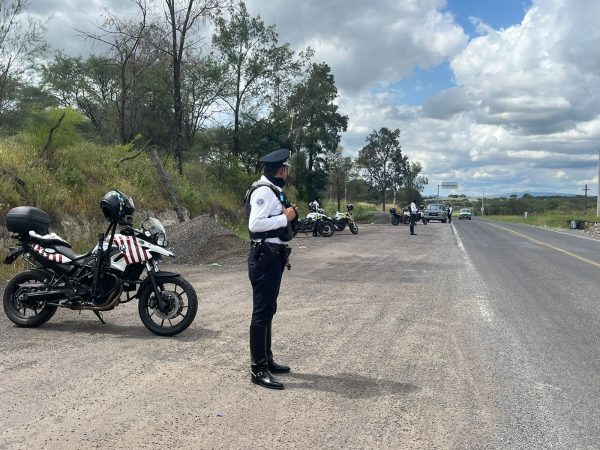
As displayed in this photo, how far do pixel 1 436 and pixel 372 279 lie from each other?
331 inches

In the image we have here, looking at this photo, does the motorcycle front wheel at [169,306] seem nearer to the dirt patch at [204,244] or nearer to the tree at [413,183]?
the dirt patch at [204,244]

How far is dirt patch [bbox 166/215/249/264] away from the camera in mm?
13914

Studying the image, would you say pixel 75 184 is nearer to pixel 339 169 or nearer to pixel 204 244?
pixel 204 244

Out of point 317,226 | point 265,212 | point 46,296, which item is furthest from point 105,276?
point 317,226

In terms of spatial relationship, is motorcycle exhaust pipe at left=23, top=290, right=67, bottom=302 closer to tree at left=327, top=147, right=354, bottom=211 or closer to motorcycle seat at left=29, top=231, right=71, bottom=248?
motorcycle seat at left=29, top=231, right=71, bottom=248

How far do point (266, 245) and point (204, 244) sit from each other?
1018 centimetres

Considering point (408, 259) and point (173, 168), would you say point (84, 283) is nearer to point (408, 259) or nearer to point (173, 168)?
point (408, 259)

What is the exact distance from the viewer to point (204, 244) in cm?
1448

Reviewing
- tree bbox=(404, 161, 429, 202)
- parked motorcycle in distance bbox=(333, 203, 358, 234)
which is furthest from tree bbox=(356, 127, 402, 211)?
parked motorcycle in distance bbox=(333, 203, 358, 234)

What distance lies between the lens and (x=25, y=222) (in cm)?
664

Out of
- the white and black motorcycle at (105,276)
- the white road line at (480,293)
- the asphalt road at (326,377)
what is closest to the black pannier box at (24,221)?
the white and black motorcycle at (105,276)

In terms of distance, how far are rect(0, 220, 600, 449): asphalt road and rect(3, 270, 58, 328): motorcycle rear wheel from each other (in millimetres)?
Answer: 154

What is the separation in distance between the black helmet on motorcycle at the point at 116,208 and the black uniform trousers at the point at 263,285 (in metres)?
2.42

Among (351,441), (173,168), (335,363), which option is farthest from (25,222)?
(173,168)
